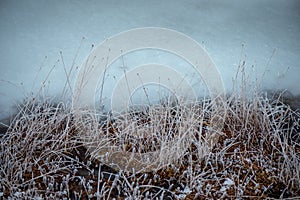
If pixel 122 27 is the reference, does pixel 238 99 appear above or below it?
below

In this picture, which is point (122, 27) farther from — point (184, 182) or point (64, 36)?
point (184, 182)

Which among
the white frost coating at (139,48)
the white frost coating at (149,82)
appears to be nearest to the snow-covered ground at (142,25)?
the white frost coating at (139,48)

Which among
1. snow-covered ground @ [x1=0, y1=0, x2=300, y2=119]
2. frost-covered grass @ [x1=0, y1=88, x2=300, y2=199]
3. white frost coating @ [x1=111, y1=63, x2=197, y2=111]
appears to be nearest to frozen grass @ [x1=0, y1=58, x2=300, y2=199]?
frost-covered grass @ [x1=0, y1=88, x2=300, y2=199]

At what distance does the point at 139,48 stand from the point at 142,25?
1.26 feet

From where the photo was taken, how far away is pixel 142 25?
3250 millimetres

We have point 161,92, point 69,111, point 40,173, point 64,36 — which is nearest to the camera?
point 40,173

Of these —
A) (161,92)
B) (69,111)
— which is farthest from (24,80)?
(161,92)

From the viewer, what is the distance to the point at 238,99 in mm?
2471

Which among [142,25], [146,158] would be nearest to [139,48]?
[142,25]

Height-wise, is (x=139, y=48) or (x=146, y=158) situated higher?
(x=139, y=48)

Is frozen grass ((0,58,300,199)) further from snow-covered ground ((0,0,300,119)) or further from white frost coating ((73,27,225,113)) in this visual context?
snow-covered ground ((0,0,300,119))

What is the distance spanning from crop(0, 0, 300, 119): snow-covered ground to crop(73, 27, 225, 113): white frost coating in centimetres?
12

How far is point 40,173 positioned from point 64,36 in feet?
4.35

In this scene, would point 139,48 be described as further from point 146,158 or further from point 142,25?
point 146,158
